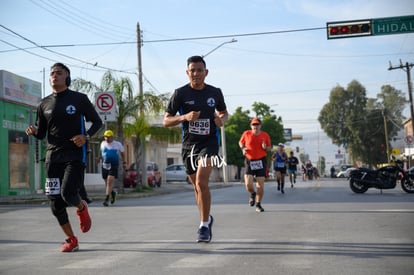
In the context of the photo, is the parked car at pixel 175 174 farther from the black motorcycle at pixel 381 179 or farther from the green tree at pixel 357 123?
the green tree at pixel 357 123

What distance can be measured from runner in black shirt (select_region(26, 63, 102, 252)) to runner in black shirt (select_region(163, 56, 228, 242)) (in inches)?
43.0

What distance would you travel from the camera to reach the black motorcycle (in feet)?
60.7

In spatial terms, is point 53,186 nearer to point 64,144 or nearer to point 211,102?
point 64,144

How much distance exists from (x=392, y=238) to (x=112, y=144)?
31.1 feet

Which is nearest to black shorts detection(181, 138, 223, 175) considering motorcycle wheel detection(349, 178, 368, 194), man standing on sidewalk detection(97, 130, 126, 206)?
man standing on sidewalk detection(97, 130, 126, 206)

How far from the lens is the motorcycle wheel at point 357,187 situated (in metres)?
→ 18.8

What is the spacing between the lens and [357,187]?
18.9 meters

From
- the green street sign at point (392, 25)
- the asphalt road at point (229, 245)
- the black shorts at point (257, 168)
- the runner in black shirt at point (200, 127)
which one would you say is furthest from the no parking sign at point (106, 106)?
the runner in black shirt at point (200, 127)

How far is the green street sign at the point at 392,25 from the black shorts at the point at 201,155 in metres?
17.6

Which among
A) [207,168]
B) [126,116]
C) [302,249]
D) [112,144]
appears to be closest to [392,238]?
[302,249]

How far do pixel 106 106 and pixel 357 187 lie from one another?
8.56 meters

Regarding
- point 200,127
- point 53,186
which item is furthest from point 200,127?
point 53,186

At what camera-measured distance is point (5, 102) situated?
24.4 m

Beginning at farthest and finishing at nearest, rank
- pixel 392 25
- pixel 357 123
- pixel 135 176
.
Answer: pixel 357 123, pixel 135 176, pixel 392 25
